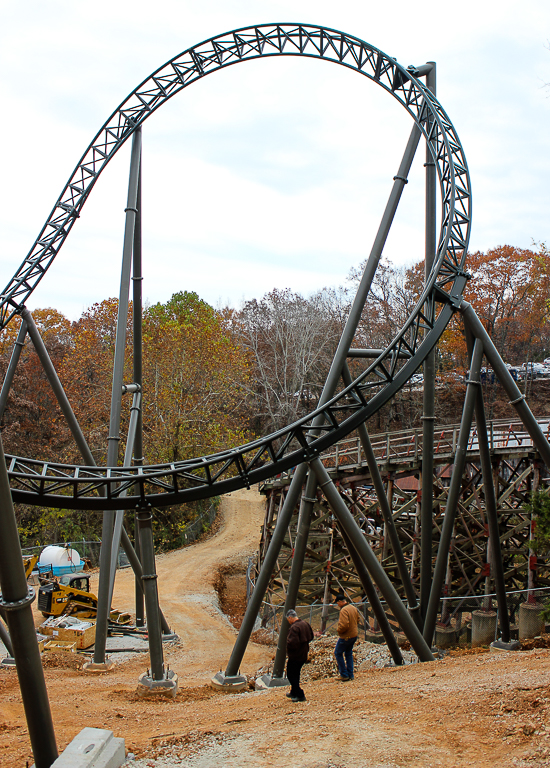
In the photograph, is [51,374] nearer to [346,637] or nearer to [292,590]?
[292,590]

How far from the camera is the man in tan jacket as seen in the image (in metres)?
8.16

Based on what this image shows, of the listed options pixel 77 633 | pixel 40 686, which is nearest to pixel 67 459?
pixel 77 633

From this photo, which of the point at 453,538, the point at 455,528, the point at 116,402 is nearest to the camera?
the point at 116,402

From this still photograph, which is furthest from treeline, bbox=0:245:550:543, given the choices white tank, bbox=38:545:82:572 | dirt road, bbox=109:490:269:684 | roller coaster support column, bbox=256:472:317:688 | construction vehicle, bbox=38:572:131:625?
roller coaster support column, bbox=256:472:317:688

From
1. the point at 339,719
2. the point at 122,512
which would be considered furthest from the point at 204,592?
the point at 339,719

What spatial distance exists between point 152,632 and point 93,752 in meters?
4.63

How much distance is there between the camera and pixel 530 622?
476 inches

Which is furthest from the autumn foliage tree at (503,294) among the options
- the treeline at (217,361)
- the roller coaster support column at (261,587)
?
the roller coaster support column at (261,587)

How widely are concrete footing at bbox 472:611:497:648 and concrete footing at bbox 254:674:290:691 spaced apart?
4.76 metres

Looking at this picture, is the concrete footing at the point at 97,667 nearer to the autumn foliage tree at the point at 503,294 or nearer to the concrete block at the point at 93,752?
the concrete block at the point at 93,752

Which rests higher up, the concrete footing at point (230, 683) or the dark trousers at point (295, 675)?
the dark trousers at point (295, 675)

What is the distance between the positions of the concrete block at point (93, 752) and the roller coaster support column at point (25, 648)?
0.78ft

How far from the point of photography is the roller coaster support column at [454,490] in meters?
9.88

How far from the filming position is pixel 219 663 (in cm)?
1309
